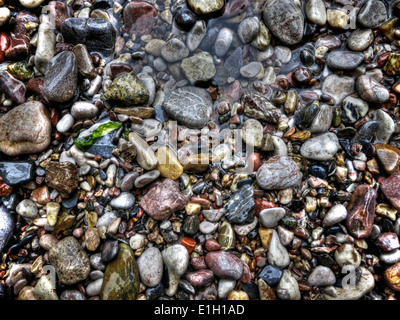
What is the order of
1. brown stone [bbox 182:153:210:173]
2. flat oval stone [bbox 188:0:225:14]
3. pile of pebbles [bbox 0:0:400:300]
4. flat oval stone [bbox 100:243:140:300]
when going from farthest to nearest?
flat oval stone [bbox 188:0:225:14]
brown stone [bbox 182:153:210:173]
pile of pebbles [bbox 0:0:400:300]
flat oval stone [bbox 100:243:140:300]

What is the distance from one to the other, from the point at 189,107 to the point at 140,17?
104 cm

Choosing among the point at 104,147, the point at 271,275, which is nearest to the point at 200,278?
the point at 271,275

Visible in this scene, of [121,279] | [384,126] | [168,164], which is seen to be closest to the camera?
[121,279]

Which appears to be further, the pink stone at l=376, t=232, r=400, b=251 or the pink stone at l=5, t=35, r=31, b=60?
the pink stone at l=5, t=35, r=31, b=60

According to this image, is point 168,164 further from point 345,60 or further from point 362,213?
point 345,60

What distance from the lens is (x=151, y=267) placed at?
6.91 ft

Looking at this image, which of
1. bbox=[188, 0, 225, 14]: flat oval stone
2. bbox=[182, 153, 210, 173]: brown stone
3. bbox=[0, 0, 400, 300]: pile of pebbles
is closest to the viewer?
bbox=[0, 0, 400, 300]: pile of pebbles

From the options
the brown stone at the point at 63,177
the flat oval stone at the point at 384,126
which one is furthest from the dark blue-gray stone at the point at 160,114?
the flat oval stone at the point at 384,126

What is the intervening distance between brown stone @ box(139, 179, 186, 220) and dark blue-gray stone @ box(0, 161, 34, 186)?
1056mm

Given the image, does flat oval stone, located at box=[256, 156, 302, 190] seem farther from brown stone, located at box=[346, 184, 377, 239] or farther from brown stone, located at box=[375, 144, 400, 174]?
brown stone, located at box=[375, 144, 400, 174]

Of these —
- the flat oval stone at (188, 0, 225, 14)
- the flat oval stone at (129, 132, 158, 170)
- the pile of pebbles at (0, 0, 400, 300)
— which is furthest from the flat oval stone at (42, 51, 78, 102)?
the flat oval stone at (188, 0, 225, 14)

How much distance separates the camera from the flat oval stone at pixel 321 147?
7.50 feet

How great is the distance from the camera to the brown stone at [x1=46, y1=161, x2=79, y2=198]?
2215 millimetres
